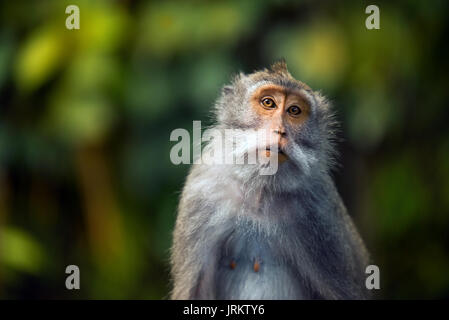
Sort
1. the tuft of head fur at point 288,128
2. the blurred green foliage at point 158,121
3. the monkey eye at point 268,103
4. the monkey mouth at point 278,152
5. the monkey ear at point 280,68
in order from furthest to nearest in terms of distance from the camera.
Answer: the blurred green foliage at point 158,121 → the monkey ear at point 280,68 → the monkey eye at point 268,103 → the tuft of head fur at point 288,128 → the monkey mouth at point 278,152

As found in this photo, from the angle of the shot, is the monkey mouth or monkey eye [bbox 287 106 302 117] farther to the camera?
monkey eye [bbox 287 106 302 117]

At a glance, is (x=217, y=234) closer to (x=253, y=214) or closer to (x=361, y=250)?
(x=253, y=214)

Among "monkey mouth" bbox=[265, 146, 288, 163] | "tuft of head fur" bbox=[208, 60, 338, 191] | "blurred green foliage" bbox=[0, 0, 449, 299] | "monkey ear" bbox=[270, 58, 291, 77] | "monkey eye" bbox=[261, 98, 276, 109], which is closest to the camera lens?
"monkey mouth" bbox=[265, 146, 288, 163]

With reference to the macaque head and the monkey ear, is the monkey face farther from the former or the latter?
the monkey ear

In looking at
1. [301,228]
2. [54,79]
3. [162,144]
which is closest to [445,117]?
[162,144]

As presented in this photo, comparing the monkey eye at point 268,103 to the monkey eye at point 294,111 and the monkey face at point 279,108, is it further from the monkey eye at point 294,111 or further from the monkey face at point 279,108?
the monkey eye at point 294,111

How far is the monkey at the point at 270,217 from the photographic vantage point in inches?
178

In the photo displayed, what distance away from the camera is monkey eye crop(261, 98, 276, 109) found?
4.71 m

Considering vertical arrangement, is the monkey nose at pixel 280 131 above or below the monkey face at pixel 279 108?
below

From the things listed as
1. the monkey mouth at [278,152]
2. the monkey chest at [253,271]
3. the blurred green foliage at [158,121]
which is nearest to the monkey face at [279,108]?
the monkey mouth at [278,152]

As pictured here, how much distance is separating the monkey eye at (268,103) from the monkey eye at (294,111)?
13 cm

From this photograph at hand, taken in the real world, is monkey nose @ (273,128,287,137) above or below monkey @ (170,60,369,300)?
above

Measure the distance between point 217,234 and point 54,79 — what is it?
398 cm

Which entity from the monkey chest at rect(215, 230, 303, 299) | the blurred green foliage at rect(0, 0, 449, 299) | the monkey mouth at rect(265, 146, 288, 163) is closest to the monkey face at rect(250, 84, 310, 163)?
the monkey mouth at rect(265, 146, 288, 163)
